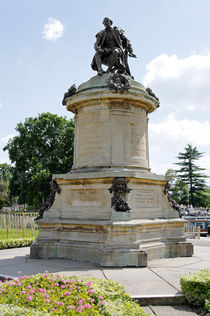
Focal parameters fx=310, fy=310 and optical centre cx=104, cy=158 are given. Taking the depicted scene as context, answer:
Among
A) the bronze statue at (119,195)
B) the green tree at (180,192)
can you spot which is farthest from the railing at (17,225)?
the green tree at (180,192)

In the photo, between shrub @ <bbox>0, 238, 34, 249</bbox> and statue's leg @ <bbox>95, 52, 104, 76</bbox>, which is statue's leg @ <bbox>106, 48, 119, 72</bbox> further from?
shrub @ <bbox>0, 238, 34, 249</bbox>

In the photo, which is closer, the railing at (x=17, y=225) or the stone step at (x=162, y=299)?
the stone step at (x=162, y=299)

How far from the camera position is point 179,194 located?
63906 millimetres

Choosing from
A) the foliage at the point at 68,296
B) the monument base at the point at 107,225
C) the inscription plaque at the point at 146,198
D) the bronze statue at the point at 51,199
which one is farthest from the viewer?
the bronze statue at the point at 51,199

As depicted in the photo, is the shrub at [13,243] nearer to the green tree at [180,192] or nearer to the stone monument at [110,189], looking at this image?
the stone monument at [110,189]

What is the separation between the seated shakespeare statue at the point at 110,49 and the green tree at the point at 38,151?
79.6 ft

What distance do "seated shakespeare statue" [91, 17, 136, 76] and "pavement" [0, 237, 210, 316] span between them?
6.73m

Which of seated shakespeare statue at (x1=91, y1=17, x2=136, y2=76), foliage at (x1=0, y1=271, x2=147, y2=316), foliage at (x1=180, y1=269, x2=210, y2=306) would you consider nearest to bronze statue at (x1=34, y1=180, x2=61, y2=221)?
seated shakespeare statue at (x1=91, y1=17, x2=136, y2=76)

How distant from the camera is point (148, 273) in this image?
7.35 metres

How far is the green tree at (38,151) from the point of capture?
35.0 metres

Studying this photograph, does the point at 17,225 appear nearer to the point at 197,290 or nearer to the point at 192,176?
the point at 197,290

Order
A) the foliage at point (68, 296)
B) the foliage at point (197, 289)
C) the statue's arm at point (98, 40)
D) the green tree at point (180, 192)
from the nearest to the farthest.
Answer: the foliage at point (68, 296)
the foliage at point (197, 289)
the statue's arm at point (98, 40)
the green tree at point (180, 192)

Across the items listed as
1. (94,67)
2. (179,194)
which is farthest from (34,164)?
(179,194)

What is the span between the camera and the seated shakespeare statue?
1120 centimetres
